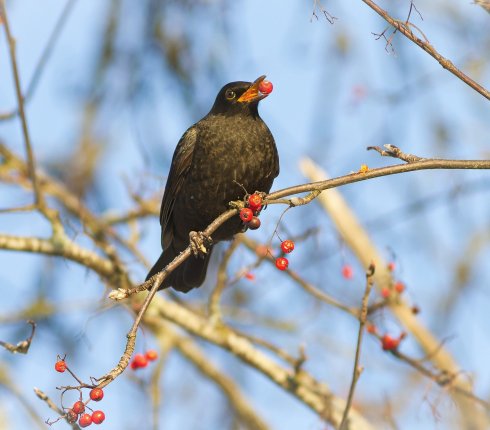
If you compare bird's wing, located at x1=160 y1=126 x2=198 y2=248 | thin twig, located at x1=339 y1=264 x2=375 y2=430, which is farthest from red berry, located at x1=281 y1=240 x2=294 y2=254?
bird's wing, located at x1=160 y1=126 x2=198 y2=248

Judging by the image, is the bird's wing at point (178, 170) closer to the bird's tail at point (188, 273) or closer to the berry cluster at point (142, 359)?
the bird's tail at point (188, 273)

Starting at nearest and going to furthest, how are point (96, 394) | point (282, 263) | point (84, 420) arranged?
point (96, 394) < point (84, 420) < point (282, 263)

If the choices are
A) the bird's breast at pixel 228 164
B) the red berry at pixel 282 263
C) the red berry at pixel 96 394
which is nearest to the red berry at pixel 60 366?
the red berry at pixel 96 394

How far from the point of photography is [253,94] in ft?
14.2

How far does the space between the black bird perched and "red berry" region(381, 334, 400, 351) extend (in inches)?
37.7

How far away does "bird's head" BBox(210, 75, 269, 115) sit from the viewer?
4.37 meters

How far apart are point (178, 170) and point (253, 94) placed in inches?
23.8

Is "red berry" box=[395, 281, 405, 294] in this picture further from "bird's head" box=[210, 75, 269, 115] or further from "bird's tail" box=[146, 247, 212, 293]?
"bird's head" box=[210, 75, 269, 115]

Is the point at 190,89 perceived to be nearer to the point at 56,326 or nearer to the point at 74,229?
the point at 74,229

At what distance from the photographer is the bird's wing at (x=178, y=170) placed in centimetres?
448

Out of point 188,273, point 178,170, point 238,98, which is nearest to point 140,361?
point 188,273

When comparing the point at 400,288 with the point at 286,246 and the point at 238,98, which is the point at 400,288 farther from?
the point at 238,98

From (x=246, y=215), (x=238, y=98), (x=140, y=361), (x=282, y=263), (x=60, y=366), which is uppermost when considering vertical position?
(x=238, y=98)

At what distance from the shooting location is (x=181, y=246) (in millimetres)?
4848
